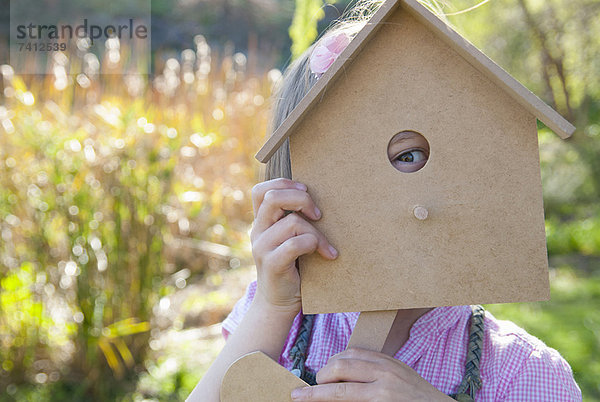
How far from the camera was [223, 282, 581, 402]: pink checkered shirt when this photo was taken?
1.17 m

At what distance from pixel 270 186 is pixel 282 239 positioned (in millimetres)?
100

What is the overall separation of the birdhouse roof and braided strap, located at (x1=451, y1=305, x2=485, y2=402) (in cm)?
47

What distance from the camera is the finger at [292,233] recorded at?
998 millimetres

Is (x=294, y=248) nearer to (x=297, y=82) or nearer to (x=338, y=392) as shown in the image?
(x=338, y=392)

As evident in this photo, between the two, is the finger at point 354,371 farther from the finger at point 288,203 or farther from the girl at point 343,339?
the finger at point 288,203

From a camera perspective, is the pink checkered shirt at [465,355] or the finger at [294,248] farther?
the pink checkered shirt at [465,355]

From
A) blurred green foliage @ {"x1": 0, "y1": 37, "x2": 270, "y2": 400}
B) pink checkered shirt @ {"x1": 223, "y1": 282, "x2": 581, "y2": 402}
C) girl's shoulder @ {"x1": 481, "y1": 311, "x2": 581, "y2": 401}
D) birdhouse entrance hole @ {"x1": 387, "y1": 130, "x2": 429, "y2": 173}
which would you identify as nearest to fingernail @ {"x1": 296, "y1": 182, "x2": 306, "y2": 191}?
birdhouse entrance hole @ {"x1": 387, "y1": 130, "x2": 429, "y2": 173}

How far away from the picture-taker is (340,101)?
1.03 metres

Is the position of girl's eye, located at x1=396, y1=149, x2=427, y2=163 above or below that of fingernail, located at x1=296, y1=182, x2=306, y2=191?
above

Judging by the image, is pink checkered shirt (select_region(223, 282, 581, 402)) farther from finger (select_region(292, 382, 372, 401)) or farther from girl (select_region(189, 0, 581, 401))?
finger (select_region(292, 382, 372, 401))

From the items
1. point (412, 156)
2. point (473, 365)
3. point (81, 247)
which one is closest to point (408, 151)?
point (412, 156)

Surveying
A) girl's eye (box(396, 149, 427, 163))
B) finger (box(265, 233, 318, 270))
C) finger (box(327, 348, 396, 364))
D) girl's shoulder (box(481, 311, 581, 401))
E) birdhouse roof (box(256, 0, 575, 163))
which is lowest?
girl's shoulder (box(481, 311, 581, 401))

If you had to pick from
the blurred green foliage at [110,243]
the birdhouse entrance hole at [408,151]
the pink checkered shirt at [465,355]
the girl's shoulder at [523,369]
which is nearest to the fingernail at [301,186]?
the birdhouse entrance hole at [408,151]

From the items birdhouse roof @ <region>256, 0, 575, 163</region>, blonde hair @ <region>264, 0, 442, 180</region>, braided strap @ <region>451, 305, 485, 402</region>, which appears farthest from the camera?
blonde hair @ <region>264, 0, 442, 180</region>
